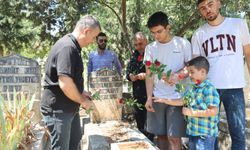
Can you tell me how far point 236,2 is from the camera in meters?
7.29

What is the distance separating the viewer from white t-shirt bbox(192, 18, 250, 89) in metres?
3.18

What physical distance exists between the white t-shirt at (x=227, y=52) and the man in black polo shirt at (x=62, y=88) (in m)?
1.14

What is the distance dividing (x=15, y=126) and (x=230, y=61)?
201 centimetres

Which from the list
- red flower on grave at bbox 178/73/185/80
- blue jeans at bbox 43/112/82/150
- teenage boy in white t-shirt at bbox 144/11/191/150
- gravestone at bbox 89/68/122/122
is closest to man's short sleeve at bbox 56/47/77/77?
blue jeans at bbox 43/112/82/150

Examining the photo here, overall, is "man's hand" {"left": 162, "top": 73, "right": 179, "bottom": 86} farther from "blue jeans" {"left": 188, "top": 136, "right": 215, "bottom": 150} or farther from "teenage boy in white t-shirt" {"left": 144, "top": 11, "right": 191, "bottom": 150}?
"blue jeans" {"left": 188, "top": 136, "right": 215, "bottom": 150}

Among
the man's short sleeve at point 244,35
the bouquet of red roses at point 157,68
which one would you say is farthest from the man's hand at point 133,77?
the man's short sleeve at point 244,35

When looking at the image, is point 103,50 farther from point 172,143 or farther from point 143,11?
point 143,11

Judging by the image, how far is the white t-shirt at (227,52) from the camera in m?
3.18

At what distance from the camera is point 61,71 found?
9.45 feet

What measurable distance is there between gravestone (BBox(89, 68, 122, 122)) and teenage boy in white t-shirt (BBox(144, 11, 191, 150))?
2.24m

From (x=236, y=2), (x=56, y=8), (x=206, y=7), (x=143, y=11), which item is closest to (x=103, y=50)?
(x=56, y=8)

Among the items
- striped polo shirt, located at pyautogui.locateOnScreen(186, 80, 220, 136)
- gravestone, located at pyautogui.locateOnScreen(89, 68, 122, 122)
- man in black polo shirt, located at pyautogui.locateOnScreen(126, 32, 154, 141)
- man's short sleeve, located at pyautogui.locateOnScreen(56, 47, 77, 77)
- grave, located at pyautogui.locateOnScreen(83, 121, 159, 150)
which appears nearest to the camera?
man's short sleeve, located at pyautogui.locateOnScreen(56, 47, 77, 77)

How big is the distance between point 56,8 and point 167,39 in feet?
15.2

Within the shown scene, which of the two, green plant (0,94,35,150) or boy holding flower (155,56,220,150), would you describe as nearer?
green plant (0,94,35,150)
